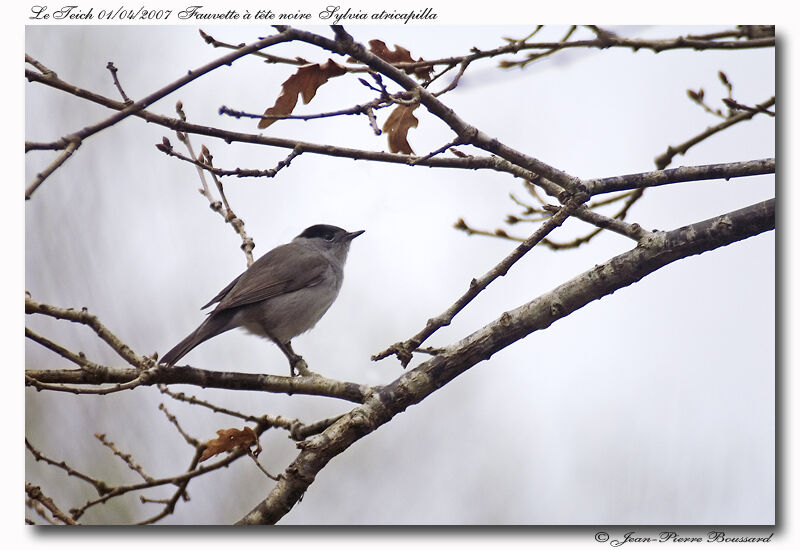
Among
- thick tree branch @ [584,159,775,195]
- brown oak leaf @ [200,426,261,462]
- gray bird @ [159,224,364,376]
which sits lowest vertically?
brown oak leaf @ [200,426,261,462]

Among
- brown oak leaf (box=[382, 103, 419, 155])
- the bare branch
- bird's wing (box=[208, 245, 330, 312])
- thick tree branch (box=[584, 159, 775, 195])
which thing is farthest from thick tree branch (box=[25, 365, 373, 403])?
the bare branch

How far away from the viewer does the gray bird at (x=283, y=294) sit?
10.3 feet

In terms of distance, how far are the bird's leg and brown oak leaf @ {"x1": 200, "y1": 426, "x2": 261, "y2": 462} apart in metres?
0.48

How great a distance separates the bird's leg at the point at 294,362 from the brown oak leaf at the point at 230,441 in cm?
48

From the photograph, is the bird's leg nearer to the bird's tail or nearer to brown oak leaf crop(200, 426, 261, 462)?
the bird's tail

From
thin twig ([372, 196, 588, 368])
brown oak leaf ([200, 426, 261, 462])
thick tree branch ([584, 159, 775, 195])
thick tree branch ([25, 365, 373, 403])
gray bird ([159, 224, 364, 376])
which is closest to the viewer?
thin twig ([372, 196, 588, 368])

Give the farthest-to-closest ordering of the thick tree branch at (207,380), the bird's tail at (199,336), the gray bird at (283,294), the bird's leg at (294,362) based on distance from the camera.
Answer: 1. the gray bird at (283,294)
2. the bird's leg at (294,362)
3. the bird's tail at (199,336)
4. the thick tree branch at (207,380)

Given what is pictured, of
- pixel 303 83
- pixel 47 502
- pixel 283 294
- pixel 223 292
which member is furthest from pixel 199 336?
pixel 303 83

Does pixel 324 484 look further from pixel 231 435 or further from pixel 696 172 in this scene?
pixel 696 172

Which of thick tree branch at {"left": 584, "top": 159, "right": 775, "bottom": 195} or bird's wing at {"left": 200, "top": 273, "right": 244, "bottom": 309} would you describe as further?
bird's wing at {"left": 200, "top": 273, "right": 244, "bottom": 309}

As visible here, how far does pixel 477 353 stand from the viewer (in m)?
2.22

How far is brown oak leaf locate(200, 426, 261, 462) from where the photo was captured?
95.4 inches

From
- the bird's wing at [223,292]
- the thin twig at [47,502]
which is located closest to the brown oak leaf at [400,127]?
the bird's wing at [223,292]

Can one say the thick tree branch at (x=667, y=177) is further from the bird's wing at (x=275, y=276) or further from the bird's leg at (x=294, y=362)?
the bird's wing at (x=275, y=276)
